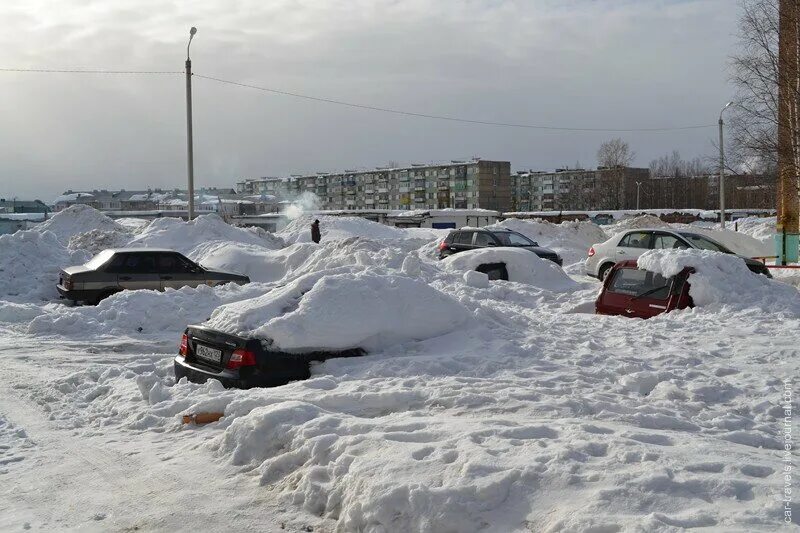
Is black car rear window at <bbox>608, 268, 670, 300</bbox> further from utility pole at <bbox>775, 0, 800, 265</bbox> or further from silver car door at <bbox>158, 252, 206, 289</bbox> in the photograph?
utility pole at <bbox>775, 0, 800, 265</bbox>

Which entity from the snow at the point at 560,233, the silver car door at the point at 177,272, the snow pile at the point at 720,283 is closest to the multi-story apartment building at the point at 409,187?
the snow at the point at 560,233

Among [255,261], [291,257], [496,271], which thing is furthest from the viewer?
[255,261]

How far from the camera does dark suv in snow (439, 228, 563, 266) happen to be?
23.7 metres

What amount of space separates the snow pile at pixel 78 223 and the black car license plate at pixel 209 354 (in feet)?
98.4

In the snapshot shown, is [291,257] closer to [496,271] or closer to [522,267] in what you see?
[496,271]

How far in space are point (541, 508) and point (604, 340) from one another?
5.38 metres

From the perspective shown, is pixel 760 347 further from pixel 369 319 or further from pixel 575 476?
pixel 575 476

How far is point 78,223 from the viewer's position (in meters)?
36.4

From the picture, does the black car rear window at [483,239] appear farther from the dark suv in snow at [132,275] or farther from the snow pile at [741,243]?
the snow pile at [741,243]

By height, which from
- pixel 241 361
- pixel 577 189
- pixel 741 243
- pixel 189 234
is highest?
pixel 577 189

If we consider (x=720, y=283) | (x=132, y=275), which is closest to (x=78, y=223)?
(x=132, y=275)

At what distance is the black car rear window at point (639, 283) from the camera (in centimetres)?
1070

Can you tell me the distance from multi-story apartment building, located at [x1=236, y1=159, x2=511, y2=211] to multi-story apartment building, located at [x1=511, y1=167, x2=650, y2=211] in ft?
38.4

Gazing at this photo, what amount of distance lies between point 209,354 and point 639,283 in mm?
6498
